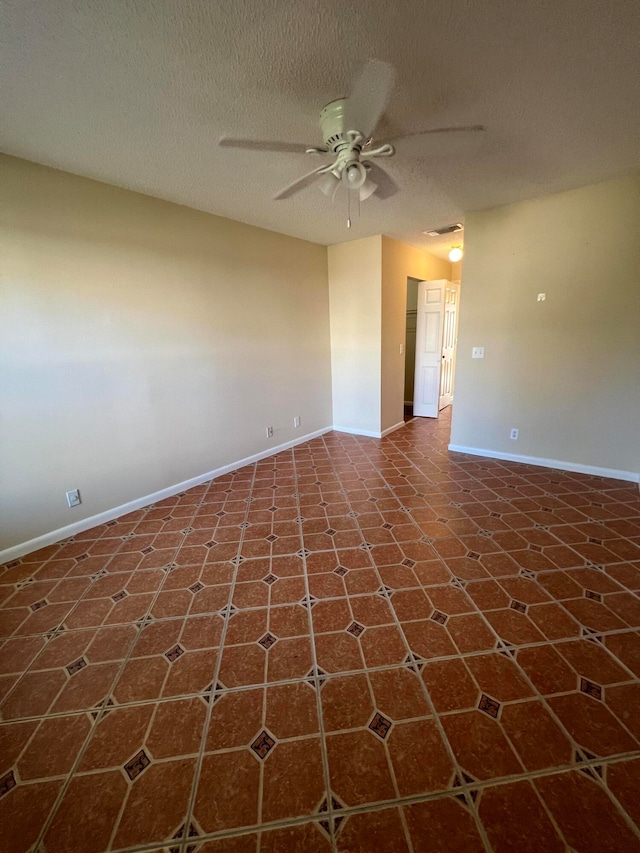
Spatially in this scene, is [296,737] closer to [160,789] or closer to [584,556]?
[160,789]

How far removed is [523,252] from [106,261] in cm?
374

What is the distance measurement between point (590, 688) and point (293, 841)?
1285 millimetres

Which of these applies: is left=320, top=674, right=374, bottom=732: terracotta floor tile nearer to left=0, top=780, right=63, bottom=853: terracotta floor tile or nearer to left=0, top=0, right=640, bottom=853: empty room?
left=0, top=0, right=640, bottom=853: empty room

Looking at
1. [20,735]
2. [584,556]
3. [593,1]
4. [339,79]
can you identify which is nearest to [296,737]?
[20,735]

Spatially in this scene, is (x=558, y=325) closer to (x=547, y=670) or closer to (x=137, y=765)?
(x=547, y=670)

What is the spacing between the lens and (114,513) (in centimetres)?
278

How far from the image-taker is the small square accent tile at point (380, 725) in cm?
124

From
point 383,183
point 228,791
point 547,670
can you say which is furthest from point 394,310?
point 228,791

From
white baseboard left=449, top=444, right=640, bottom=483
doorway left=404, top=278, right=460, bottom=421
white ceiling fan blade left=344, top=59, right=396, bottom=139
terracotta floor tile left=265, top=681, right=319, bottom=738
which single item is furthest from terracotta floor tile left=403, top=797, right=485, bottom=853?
doorway left=404, top=278, right=460, bottom=421

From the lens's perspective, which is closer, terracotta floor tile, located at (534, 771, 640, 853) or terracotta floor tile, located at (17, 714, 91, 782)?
terracotta floor tile, located at (534, 771, 640, 853)

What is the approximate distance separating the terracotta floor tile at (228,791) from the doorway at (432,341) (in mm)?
4909

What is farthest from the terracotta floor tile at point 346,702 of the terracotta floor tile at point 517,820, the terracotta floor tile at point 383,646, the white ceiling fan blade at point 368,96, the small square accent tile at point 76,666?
the white ceiling fan blade at point 368,96

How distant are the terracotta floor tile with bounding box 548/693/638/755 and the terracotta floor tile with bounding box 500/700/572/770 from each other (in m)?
0.06

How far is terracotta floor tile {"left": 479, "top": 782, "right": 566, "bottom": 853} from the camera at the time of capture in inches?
37.5
